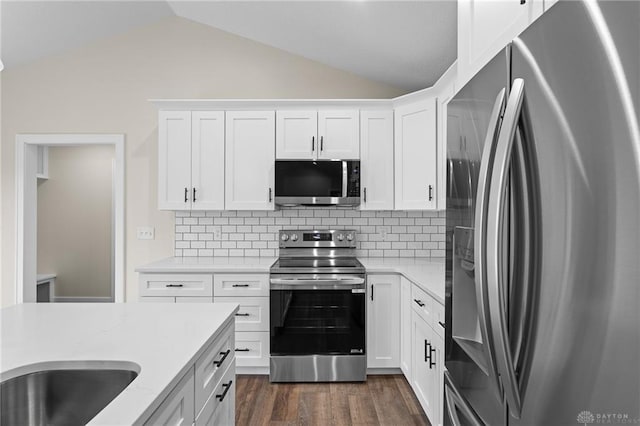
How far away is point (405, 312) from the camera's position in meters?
3.06

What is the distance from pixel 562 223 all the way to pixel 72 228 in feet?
21.0

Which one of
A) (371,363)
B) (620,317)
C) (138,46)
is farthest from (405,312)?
(138,46)

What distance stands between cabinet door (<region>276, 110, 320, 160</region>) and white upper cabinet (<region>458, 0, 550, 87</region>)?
82.9 inches

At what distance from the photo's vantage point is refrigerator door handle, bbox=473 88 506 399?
2.67ft

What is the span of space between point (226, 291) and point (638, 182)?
303 centimetres

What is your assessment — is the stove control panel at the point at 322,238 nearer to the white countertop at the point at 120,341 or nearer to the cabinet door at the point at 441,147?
the cabinet door at the point at 441,147

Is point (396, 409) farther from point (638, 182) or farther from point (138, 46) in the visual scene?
point (138, 46)

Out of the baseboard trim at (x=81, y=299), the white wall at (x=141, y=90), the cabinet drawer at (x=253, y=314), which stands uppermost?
the white wall at (x=141, y=90)

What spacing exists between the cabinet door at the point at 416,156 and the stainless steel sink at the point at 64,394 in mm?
2637

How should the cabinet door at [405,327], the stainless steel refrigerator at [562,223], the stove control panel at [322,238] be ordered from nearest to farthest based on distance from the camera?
the stainless steel refrigerator at [562,223]
the cabinet door at [405,327]
the stove control panel at [322,238]

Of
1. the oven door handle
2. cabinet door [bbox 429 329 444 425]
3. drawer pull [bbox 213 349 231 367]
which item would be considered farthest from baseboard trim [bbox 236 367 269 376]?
drawer pull [bbox 213 349 231 367]

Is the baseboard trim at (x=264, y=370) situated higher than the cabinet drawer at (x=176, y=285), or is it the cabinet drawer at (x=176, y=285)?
the cabinet drawer at (x=176, y=285)

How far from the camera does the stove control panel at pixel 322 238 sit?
12.3 feet

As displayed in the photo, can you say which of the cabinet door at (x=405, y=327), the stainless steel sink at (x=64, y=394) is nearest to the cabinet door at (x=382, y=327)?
the cabinet door at (x=405, y=327)
